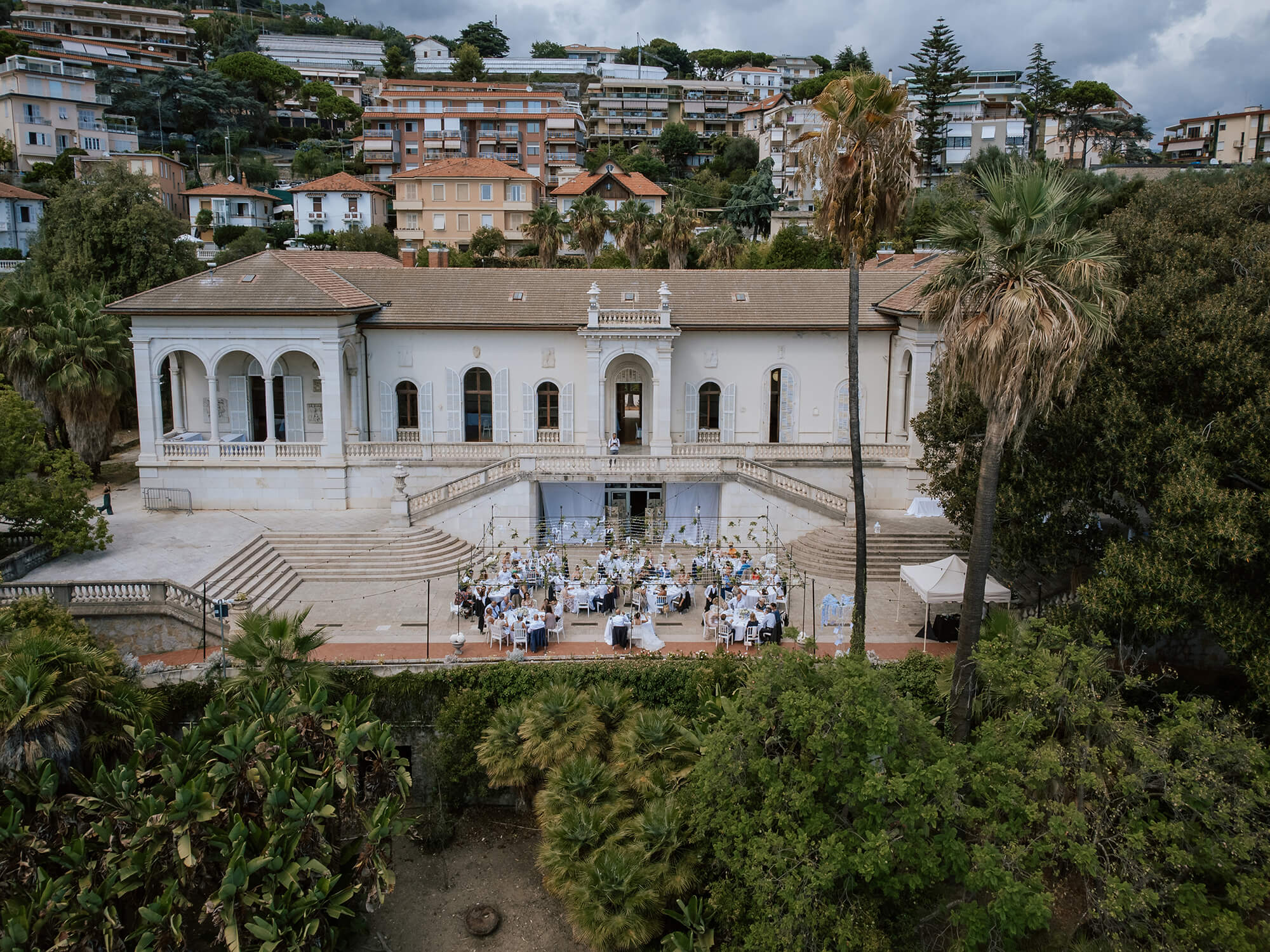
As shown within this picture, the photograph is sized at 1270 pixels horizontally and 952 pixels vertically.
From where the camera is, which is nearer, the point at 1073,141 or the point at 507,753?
the point at 507,753

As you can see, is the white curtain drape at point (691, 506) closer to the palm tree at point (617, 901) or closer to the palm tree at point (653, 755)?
the palm tree at point (653, 755)

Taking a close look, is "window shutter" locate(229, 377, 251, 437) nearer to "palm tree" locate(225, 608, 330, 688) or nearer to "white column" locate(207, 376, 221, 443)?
"white column" locate(207, 376, 221, 443)

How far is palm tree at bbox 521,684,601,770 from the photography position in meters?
16.9

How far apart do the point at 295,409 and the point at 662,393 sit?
13.5 m

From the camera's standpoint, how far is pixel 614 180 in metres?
79.6

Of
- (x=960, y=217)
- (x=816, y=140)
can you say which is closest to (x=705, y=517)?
(x=816, y=140)

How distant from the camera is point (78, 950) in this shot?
1387cm

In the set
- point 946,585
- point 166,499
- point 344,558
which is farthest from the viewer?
point 166,499

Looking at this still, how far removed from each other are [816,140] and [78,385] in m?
25.2

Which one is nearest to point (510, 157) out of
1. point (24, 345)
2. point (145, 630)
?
point (24, 345)

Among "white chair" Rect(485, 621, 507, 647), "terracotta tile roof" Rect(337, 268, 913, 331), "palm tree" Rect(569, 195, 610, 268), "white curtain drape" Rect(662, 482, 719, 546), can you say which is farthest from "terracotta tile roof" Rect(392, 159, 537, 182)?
"white chair" Rect(485, 621, 507, 647)

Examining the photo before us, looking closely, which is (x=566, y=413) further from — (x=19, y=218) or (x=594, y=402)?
(x=19, y=218)

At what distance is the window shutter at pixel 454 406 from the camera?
34906 mm

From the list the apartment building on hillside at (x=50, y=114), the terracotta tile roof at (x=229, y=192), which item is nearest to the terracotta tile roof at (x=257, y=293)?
the terracotta tile roof at (x=229, y=192)
